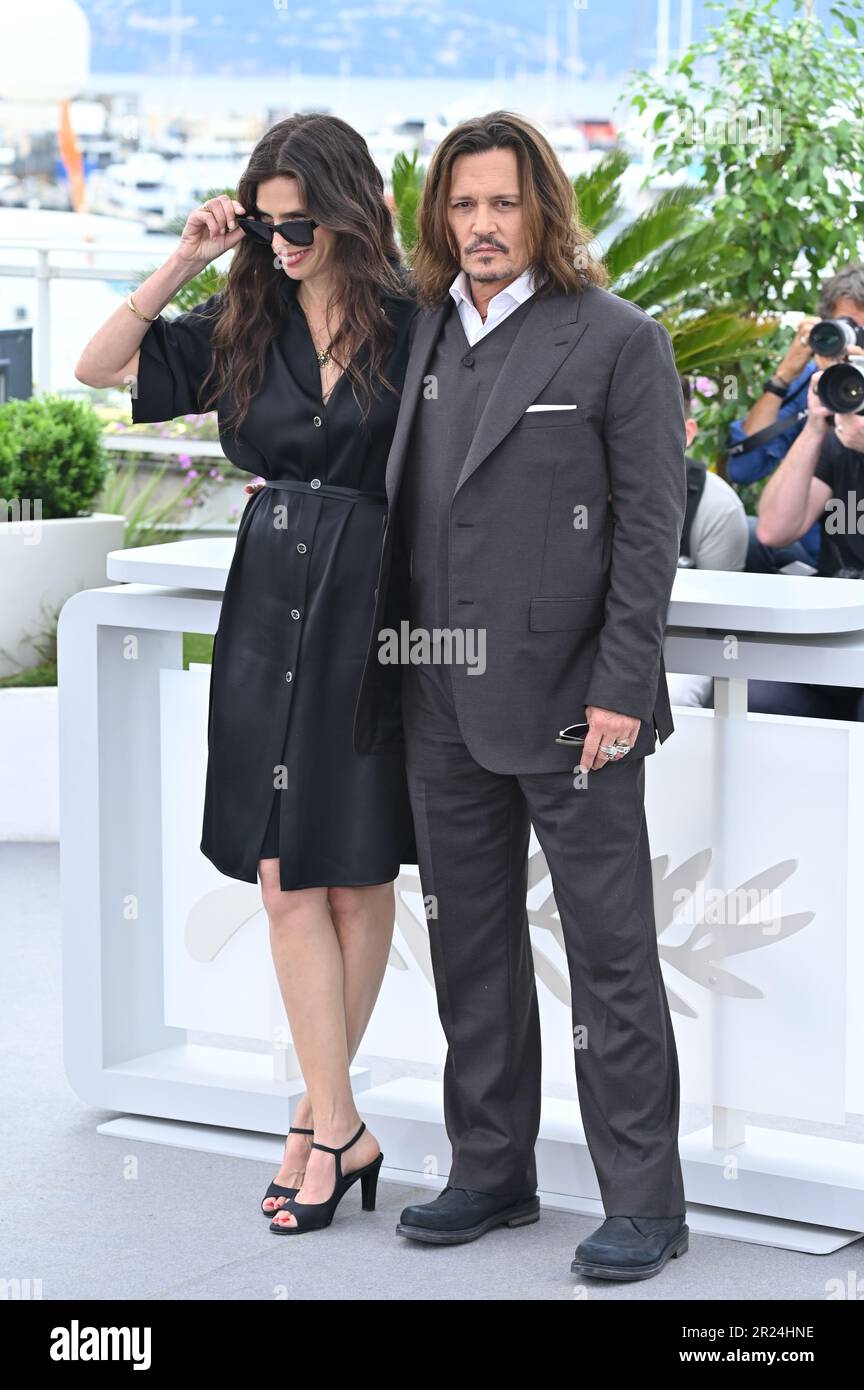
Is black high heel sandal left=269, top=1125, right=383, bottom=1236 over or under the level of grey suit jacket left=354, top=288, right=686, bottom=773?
under

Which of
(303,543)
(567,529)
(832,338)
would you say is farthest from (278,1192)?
(832,338)

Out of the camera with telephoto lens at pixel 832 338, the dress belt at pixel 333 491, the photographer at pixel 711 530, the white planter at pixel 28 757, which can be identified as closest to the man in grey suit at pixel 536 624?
the dress belt at pixel 333 491

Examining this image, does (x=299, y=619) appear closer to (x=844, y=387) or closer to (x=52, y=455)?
(x=844, y=387)

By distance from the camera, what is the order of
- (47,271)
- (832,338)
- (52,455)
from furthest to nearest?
(47,271) < (52,455) < (832,338)

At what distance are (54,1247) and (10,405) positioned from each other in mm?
4306

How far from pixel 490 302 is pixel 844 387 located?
146 centimetres

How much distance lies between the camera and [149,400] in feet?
10.7

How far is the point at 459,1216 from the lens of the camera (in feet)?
10.3

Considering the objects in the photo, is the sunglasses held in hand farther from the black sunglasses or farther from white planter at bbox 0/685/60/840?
white planter at bbox 0/685/60/840

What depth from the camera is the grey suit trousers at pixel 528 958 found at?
2.96m

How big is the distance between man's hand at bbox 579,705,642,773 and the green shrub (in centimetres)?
415

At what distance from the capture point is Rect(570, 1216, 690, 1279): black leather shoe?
9.72 ft

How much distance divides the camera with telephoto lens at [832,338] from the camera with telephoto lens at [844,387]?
6.8 inches

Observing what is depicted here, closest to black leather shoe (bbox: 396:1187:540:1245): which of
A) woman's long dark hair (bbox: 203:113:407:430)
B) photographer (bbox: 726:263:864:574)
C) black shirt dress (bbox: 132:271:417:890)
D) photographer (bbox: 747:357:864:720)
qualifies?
black shirt dress (bbox: 132:271:417:890)
